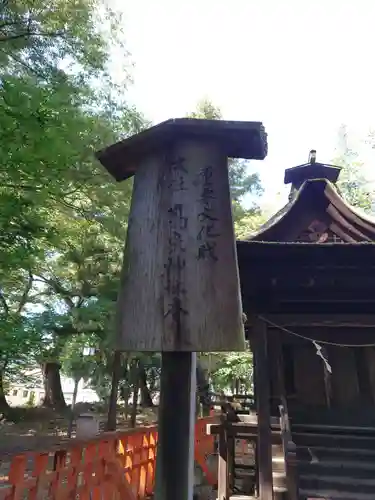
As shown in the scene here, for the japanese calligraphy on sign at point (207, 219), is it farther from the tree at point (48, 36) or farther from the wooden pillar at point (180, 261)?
the tree at point (48, 36)

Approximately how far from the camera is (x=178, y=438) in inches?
82.0

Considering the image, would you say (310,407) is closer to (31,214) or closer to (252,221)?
(31,214)

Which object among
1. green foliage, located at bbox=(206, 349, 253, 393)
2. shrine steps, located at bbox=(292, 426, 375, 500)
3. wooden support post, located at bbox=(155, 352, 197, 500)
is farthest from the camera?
green foliage, located at bbox=(206, 349, 253, 393)

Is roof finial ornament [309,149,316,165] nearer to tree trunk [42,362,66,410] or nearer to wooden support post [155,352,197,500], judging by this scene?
wooden support post [155,352,197,500]

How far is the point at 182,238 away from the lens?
239cm

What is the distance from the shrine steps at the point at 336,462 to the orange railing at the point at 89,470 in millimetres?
2659

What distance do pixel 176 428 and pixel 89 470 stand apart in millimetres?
3153

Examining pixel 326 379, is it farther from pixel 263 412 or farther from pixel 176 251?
pixel 176 251

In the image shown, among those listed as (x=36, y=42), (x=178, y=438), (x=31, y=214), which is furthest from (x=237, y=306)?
(x=36, y=42)

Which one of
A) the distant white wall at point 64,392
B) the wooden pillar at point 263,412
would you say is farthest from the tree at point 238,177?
the distant white wall at point 64,392

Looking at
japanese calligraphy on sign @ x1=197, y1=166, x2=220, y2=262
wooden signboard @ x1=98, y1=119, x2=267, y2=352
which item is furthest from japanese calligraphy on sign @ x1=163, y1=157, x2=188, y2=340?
japanese calligraphy on sign @ x1=197, y1=166, x2=220, y2=262

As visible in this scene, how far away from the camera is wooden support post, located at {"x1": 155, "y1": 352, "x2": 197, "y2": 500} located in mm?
2049

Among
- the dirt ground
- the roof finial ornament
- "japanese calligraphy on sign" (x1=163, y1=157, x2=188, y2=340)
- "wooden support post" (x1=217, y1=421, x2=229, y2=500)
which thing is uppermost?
the roof finial ornament

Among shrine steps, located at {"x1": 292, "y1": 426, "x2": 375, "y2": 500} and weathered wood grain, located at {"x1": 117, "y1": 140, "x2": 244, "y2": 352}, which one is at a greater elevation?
weathered wood grain, located at {"x1": 117, "y1": 140, "x2": 244, "y2": 352}
